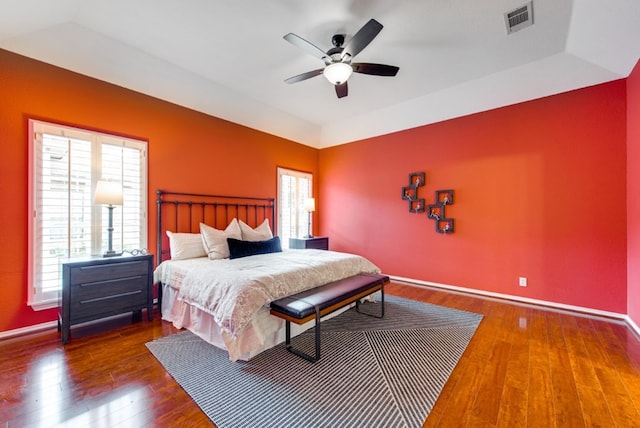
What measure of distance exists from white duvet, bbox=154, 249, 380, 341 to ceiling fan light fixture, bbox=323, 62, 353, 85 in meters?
2.08

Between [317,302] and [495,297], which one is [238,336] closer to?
[317,302]

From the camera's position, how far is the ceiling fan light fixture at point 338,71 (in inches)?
108

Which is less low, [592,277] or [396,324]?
[592,277]

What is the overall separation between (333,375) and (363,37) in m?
2.96

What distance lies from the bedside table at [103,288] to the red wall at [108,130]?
0.58 m

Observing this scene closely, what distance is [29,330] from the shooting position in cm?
281

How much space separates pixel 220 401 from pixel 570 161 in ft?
15.8

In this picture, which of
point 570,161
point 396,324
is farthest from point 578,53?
point 396,324

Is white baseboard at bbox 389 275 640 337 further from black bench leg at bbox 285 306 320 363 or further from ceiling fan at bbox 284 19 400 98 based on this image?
ceiling fan at bbox 284 19 400 98

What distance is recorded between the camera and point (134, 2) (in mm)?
2500

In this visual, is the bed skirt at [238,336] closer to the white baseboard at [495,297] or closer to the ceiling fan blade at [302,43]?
the white baseboard at [495,297]

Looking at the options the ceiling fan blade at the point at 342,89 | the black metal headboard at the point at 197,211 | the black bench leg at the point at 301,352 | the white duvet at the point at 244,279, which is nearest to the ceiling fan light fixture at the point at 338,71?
the ceiling fan blade at the point at 342,89

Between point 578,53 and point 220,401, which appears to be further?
point 578,53

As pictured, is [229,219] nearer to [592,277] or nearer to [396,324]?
[396,324]
